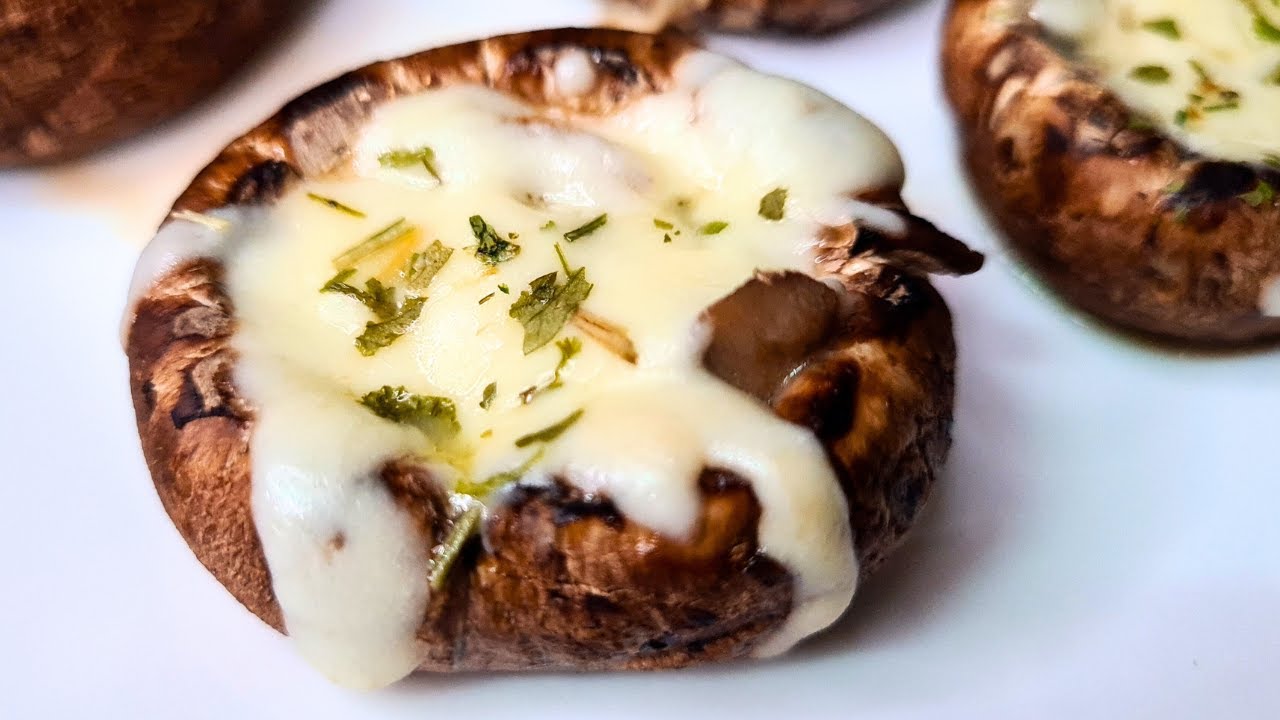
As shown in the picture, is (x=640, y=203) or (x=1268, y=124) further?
(x=1268, y=124)

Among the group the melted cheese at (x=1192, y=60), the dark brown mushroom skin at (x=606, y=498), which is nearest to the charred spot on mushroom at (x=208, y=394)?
the dark brown mushroom skin at (x=606, y=498)

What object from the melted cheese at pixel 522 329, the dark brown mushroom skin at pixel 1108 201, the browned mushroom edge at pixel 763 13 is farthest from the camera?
the browned mushroom edge at pixel 763 13

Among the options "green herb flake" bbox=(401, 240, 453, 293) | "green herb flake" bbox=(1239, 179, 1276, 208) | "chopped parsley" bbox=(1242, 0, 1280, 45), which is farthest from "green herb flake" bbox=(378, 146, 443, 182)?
"chopped parsley" bbox=(1242, 0, 1280, 45)

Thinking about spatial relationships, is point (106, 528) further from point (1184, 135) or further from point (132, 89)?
point (1184, 135)

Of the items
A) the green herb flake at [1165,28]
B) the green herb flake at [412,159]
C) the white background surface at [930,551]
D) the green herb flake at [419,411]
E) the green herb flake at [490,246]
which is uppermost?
the green herb flake at [412,159]

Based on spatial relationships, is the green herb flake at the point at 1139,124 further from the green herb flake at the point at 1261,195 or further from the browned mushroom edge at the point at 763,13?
the browned mushroom edge at the point at 763,13

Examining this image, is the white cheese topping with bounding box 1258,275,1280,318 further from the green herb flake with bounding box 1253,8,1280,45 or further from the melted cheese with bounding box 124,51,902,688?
the melted cheese with bounding box 124,51,902,688

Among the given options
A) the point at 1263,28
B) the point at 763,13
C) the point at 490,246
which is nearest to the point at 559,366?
the point at 490,246

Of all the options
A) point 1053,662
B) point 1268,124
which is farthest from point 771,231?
point 1268,124
